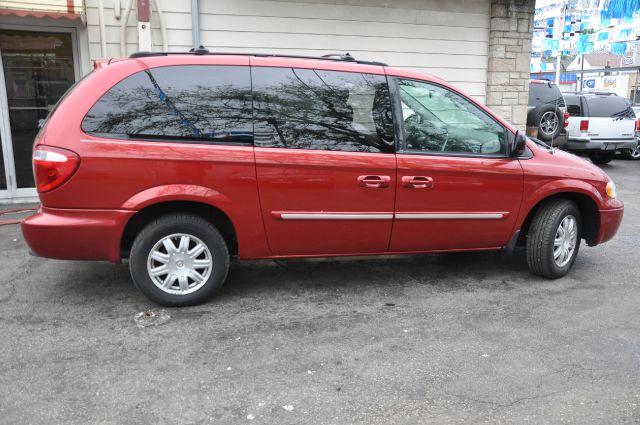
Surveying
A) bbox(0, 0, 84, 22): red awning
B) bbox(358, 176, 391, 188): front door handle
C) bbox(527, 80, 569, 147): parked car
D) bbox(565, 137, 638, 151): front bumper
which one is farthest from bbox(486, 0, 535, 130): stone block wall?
bbox(0, 0, 84, 22): red awning

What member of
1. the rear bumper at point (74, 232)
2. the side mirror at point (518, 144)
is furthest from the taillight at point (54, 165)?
the side mirror at point (518, 144)

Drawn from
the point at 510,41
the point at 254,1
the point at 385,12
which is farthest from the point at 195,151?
the point at 510,41

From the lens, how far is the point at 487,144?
4668mm

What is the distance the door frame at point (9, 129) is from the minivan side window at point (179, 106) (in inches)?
164

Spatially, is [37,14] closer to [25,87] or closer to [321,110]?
[25,87]

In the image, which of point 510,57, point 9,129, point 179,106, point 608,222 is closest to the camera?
point 179,106

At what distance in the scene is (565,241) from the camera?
499 cm

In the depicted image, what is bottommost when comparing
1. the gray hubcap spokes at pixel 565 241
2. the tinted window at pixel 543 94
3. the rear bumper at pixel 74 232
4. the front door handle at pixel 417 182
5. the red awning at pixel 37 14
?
the gray hubcap spokes at pixel 565 241

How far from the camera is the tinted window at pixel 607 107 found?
A: 13.3m

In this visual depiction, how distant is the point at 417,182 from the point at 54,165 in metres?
2.59

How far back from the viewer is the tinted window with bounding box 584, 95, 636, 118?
13.3m

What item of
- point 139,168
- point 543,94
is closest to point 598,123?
point 543,94

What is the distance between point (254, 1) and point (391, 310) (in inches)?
213

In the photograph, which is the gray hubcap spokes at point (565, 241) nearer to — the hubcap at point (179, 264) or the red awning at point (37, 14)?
the hubcap at point (179, 264)
